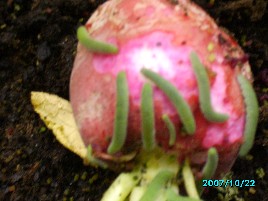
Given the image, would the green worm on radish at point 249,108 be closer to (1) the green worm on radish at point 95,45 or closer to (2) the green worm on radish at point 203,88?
(2) the green worm on radish at point 203,88

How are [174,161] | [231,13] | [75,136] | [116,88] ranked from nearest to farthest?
[116,88], [174,161], [75,136], [231,13]

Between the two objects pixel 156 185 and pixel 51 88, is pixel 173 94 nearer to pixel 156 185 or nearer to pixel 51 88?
pixel 156 185

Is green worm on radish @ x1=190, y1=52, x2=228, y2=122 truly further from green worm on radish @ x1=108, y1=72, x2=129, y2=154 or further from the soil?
the soil

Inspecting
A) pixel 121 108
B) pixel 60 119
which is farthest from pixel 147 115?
pixel 60 119

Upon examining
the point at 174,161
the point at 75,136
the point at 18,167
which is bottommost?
Result: the point at 18,167

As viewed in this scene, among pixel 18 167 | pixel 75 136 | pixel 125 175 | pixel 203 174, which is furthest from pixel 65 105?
pixel 203 174

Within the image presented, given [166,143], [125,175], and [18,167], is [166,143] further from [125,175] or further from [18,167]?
[18,167]

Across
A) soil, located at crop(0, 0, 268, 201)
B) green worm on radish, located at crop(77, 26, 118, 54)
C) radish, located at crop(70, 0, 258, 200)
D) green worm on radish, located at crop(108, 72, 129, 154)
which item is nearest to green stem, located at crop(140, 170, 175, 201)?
radish, located at crop(70, 0, 258, 200)
